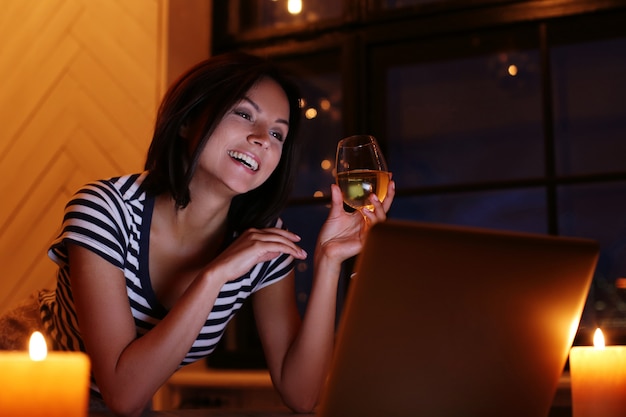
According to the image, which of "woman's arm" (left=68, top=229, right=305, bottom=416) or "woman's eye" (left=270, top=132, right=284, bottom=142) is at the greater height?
"woman's eye" (left=270, top=132, right=284, bottom=142)

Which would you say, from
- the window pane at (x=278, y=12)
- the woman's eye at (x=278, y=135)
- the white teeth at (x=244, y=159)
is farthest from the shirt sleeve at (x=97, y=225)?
the window pane at (x=278, y=12)

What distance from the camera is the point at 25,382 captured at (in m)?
0.70

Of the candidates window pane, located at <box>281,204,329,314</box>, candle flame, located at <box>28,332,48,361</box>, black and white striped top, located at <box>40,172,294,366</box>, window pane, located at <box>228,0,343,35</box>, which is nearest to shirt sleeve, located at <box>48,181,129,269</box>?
black and white striped top, located at <box>40,172,294,366</box>

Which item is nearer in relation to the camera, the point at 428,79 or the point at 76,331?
the point at 76,331

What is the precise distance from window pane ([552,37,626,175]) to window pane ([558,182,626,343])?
8 cm

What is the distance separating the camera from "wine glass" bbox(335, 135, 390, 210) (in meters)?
1.51

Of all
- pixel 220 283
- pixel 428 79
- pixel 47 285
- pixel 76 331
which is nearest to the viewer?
pixel 220 283

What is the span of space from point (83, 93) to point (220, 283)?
6.09ft

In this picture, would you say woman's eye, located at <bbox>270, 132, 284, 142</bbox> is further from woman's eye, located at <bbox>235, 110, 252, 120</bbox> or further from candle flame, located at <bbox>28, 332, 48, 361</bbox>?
candle flame, located at <bbox>28, 332, 48, 361</bbox>

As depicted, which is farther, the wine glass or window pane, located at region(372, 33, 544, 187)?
window pane, located at region(372, 33, 544, 187)

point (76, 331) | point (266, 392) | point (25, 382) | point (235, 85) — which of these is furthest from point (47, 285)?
point (25, 382)

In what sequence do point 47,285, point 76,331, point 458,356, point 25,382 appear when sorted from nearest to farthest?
point 25,382 → point 458,356 → point 76,331 → point 47,285

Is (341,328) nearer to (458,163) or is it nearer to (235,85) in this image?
(235,85)

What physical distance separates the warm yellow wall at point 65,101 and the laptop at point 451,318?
2225 millimetres
